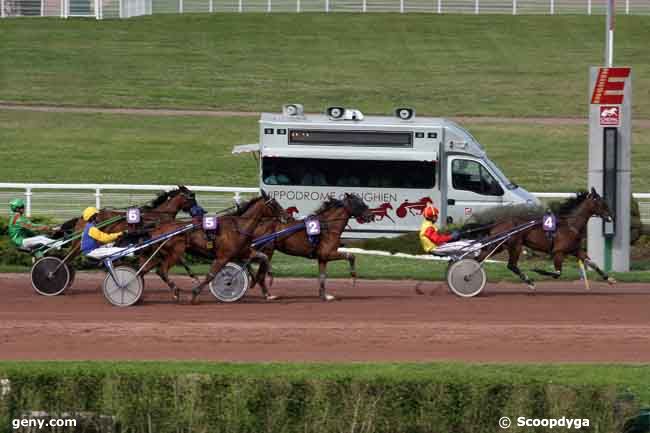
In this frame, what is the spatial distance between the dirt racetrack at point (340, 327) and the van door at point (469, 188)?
4293 mm

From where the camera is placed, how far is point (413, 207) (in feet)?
70.2

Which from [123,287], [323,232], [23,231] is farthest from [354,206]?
[23,231]

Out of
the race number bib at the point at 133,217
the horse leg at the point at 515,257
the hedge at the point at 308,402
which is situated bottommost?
the hedge at the point at 308,402

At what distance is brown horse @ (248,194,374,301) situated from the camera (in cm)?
1600

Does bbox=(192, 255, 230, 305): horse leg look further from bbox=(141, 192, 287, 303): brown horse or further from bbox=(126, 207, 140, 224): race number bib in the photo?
bbox=(126, 207, 140, 224): race number bib

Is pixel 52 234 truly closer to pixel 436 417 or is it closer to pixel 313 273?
pixel 313 273

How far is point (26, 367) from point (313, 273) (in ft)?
31.0

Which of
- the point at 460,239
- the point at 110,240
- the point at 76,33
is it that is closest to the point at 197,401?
the point at 110,240

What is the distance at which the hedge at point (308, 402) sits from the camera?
9047 millimetres

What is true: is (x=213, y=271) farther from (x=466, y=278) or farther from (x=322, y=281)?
(x=466, y=278)

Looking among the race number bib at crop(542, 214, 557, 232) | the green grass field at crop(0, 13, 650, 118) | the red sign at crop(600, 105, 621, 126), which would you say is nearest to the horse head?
Answer: the race number bib at crop(542, 214, 557, 232)

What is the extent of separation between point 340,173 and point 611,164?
468cm

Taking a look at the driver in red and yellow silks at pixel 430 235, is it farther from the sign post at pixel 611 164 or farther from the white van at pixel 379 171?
the white van at pixel 379 171

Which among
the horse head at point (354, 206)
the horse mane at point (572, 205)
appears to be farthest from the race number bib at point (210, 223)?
the horse mane at point (572, 205)
